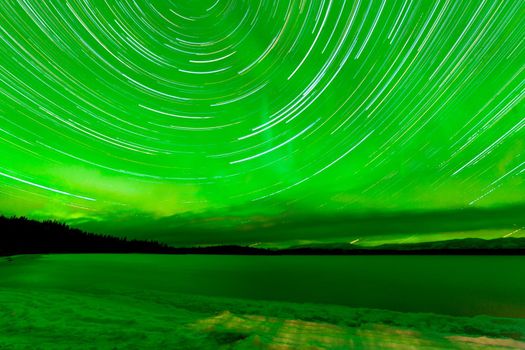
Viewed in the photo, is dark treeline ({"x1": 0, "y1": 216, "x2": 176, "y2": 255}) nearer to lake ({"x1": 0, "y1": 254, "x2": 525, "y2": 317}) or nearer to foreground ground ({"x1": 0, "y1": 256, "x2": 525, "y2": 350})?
lake ({"x1": 0, "y1": 254, "x2": 525, "y2": 317})

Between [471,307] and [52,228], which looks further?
[52,228]

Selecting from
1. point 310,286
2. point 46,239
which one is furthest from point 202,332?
point 46,239

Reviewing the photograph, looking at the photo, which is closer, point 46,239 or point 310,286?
point 310,286

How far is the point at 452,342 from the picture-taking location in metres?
8.84

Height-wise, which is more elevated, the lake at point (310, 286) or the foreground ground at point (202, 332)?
the lake at point (310, 286)

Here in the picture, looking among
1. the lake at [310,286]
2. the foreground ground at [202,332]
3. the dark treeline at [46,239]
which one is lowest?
the foreground ground at [202,332]

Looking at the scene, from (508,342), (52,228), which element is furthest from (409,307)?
(52,228)

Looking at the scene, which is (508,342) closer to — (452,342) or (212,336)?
(452,342)

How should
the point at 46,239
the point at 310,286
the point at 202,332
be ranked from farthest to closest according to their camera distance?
the point at 46,239
the point at 310,286
the point at 202,332

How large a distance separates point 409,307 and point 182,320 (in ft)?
59.0

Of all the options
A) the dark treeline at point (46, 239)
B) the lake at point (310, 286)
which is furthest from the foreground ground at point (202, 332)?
the dark treeline at point (46, 239)

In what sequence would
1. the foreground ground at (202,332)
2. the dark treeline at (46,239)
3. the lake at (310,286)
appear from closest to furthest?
the foreground ground at (202,332) → the lake at (310,286) → the dark treeline at (46,239)

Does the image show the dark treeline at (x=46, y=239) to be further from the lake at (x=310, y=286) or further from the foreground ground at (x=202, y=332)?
the foreground ground at (x=202, y=332)

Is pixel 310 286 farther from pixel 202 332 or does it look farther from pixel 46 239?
pixel 46 239
